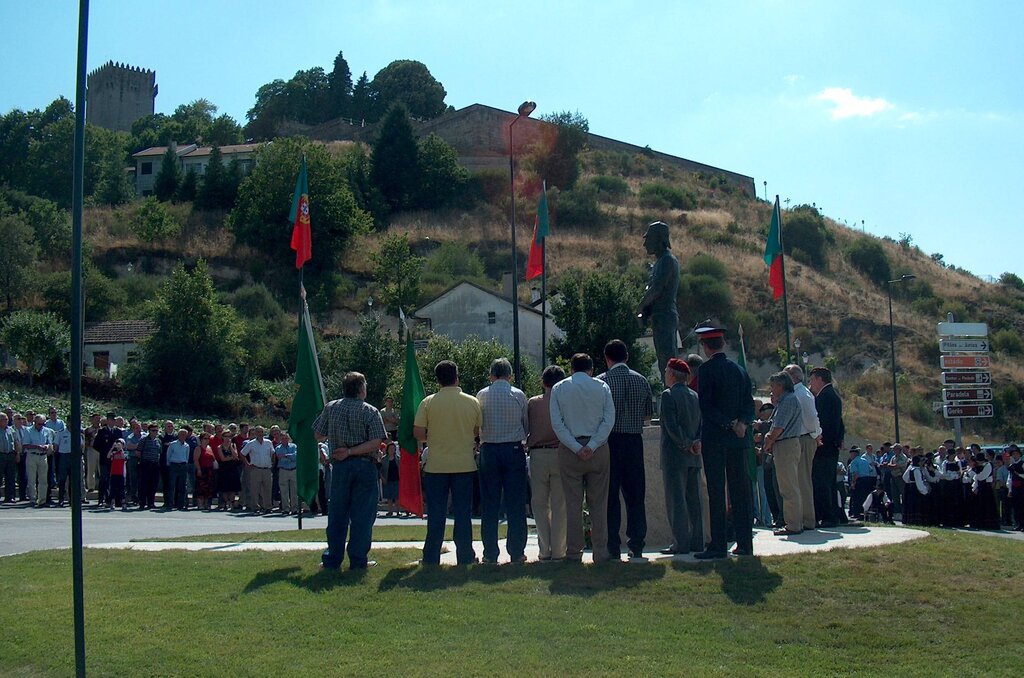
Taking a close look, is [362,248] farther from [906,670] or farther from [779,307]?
[906,670]

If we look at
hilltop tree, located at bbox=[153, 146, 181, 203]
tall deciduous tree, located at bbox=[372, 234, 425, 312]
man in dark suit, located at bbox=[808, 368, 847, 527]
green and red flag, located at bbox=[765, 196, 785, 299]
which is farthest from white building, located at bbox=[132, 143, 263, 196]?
man in dark suit, located at bbox=[808, 368, 847, 527]

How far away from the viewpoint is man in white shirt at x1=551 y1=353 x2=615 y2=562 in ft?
31.3

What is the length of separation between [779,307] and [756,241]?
777 inches

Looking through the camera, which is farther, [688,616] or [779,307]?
[779,307]

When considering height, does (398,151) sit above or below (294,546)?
above

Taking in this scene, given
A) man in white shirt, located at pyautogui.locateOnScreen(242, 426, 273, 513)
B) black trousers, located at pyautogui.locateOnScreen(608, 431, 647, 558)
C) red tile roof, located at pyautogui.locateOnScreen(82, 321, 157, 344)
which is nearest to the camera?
black trousers, located at pyautogui.locateOnScreen(608, 431, 647, 558)

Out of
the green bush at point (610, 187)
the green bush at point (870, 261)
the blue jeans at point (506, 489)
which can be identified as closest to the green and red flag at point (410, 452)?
the blue jeans at point (506, 489)

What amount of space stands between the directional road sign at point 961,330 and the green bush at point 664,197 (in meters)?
75.4

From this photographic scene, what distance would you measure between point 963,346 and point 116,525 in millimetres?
23982

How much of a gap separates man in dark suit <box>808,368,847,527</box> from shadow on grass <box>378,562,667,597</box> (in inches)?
155

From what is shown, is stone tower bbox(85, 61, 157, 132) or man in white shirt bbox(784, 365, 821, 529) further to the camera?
stone tower bbox(85, 61, 157, 132)

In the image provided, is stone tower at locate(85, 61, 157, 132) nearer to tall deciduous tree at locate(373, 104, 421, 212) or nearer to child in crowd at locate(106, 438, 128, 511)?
tall deciduous tree at locate(373, 104, 421, 212)

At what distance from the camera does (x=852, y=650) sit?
287 inches

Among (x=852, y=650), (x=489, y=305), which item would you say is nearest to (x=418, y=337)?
(x=489, y=305)
